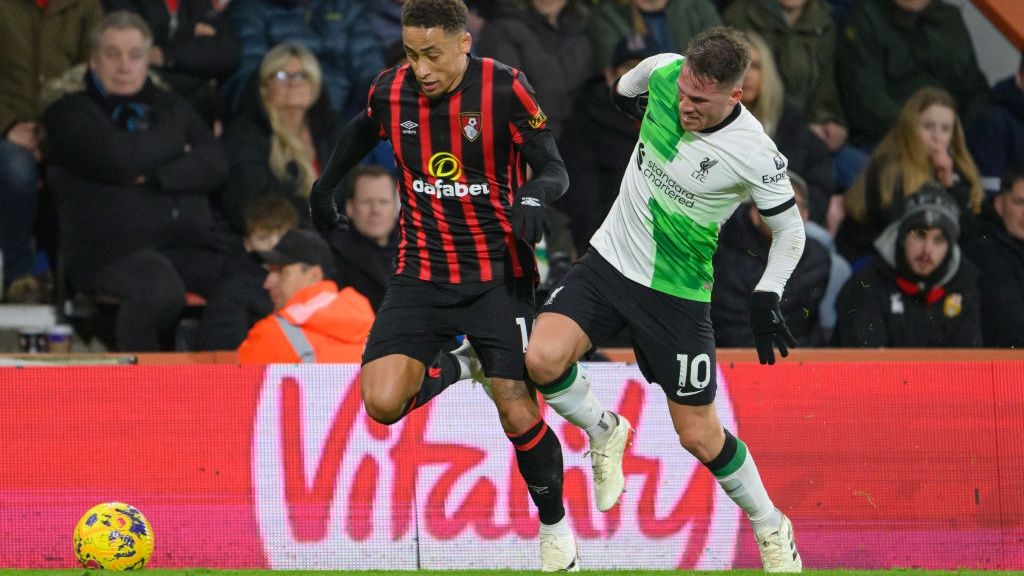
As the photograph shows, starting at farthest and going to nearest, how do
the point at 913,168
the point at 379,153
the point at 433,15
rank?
the point at 379,153, the point at 913,168, the point at 433,15

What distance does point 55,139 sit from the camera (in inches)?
380

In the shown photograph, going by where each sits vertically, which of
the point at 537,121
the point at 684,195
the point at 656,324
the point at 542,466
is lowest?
the point at 542,466

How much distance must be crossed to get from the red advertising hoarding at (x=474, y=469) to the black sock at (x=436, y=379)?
0.69 m

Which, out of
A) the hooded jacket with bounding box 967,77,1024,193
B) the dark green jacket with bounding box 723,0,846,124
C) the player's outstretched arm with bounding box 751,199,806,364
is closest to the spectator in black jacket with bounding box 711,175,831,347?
the dark green jacket with bounding box 723,0,846,124

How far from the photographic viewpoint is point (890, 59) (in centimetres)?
1113

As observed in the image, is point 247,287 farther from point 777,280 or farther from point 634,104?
point 777,280

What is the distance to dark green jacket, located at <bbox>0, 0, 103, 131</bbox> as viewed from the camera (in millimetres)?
10203

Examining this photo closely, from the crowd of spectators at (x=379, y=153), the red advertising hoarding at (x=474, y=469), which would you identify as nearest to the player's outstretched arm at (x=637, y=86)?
the red advertising hoarding at (x=474, y=469)

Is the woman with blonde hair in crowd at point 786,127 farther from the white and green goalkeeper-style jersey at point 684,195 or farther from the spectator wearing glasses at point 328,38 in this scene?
the white and green goalkeeper-style jersey at point 684,195

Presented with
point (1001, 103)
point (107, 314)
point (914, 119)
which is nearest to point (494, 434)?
point (107, 314)

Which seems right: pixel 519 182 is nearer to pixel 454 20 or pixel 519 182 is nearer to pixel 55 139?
pixel 454 20

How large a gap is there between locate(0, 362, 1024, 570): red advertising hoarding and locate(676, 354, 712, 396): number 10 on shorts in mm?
1118

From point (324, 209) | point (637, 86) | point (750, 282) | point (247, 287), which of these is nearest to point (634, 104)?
point (637, 86)

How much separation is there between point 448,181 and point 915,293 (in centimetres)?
381
